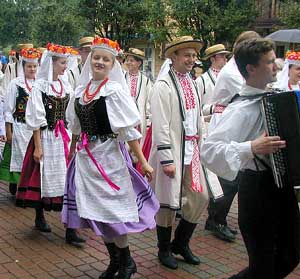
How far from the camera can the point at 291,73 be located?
5.95 meters

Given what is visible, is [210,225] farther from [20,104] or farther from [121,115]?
[20,104]

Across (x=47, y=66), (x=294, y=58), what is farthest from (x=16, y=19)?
(x=294, y=58)

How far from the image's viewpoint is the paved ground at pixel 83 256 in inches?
173

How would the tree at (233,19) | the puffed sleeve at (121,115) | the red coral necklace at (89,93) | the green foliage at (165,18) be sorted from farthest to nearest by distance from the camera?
the green foliage at (165,18), the tree at (233,19), the red coral necklace at (89,93), the puffed sleeve at (121,115)

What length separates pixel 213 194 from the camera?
15.8 ft

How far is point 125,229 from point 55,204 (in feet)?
4.88

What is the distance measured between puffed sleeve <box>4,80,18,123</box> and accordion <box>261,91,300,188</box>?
3951 mm

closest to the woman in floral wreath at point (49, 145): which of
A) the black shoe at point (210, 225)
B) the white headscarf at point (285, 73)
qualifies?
the black shoe at point (210, 225)

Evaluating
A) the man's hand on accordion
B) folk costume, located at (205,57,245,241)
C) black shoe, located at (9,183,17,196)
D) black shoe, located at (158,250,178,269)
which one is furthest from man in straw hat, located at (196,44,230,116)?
the man's hand on accordion

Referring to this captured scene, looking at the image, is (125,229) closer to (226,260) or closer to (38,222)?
(226,260)

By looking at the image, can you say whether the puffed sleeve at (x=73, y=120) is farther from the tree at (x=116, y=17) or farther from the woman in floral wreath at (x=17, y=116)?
the tree at (x=116, y=17)

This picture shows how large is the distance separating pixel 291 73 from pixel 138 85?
7.62 ft

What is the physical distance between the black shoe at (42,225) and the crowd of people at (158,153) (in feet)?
0.03

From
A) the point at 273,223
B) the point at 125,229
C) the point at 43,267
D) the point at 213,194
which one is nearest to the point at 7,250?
the point at 43,267
